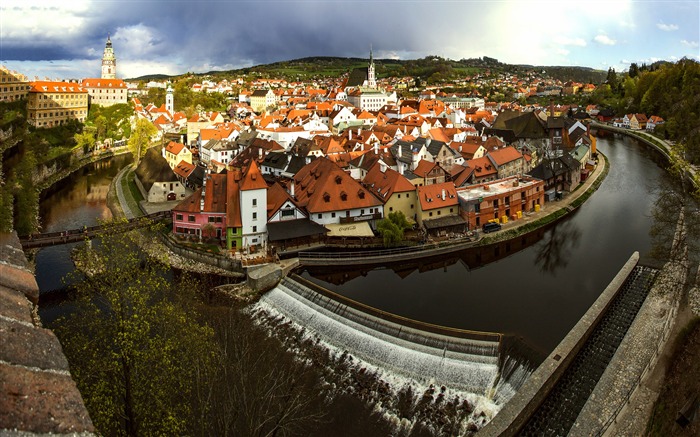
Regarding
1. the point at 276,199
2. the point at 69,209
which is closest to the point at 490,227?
the point at 276,199

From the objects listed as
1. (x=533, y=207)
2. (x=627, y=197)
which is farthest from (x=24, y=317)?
(x=627, y=197)

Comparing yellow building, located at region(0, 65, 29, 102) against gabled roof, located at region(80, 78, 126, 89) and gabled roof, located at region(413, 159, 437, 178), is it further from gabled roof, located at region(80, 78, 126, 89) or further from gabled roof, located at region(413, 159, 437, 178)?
gabled roof, located at region(413, 159, 437, 178)

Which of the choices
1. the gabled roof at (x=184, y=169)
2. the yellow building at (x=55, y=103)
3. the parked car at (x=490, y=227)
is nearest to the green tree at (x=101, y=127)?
the yellow building at (x=55, y=103)

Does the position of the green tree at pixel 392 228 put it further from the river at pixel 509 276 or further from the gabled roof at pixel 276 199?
the gabled roof at pixel 276 199

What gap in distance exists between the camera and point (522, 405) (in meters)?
15.4

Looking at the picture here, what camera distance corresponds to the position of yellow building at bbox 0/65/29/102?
67.0 m

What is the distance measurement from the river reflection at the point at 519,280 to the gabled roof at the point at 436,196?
168 inches

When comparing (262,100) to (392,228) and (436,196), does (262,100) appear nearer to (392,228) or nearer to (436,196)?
(436,196)

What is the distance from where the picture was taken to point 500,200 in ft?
113

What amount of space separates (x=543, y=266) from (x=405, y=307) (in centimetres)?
1019

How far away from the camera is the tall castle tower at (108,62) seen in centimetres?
11062

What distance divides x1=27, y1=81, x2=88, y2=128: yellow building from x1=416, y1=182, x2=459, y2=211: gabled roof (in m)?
59.5

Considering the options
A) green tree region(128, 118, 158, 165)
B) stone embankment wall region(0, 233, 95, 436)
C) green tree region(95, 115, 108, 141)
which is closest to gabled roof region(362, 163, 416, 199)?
stone embankment wall region(0, 233, 95, 436)

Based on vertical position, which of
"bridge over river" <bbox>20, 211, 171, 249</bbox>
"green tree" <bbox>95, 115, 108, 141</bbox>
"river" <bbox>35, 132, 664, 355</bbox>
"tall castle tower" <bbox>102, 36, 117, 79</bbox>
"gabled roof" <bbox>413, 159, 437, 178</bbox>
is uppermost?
"tall castle tower" <bbox>102, 36, 117, 79</bbox>
